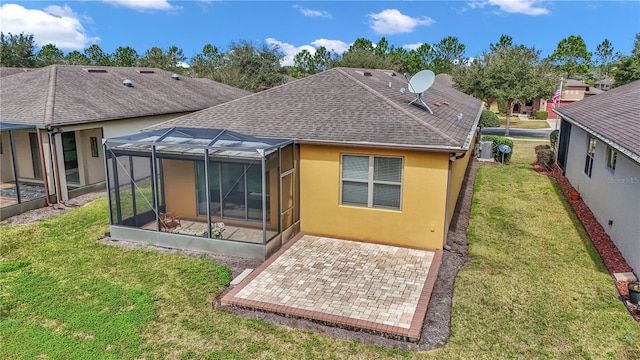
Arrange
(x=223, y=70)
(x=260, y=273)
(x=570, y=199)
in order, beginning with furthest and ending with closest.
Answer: (x=223, y=70), (x=570, y=199), (x=260, y=273)

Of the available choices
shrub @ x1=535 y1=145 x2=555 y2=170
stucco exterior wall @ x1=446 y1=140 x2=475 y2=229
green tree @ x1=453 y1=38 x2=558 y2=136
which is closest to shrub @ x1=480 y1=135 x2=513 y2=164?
shrub @ x1=535 y1=145 x2=555 y2=170

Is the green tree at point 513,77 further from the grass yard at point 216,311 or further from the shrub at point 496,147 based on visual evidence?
the grass yard at point 216,311

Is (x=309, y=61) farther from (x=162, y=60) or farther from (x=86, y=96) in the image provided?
(x=86, y=96)

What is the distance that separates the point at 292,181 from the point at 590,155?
1104 centimetres

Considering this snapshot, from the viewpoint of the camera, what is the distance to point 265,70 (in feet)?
142

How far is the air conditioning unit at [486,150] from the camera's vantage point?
2291cm

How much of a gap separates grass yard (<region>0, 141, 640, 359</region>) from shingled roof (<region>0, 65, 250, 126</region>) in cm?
495

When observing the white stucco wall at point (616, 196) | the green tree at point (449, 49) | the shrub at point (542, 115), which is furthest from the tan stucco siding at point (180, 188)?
the green tree at point (449, 49)

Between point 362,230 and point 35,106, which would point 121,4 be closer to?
point 35,106

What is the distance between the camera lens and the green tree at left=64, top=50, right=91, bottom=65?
54.5 m

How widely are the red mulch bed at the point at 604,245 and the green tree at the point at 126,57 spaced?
53.6 m

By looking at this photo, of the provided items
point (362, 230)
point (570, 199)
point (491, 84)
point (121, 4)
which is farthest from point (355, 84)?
point (121, 4)

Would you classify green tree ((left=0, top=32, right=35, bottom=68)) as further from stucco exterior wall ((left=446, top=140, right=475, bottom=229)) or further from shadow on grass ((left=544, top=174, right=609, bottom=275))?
shadow on grass ((left=544, top=174, right=609, bottom=275))

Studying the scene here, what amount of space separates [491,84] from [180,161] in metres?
32.4
